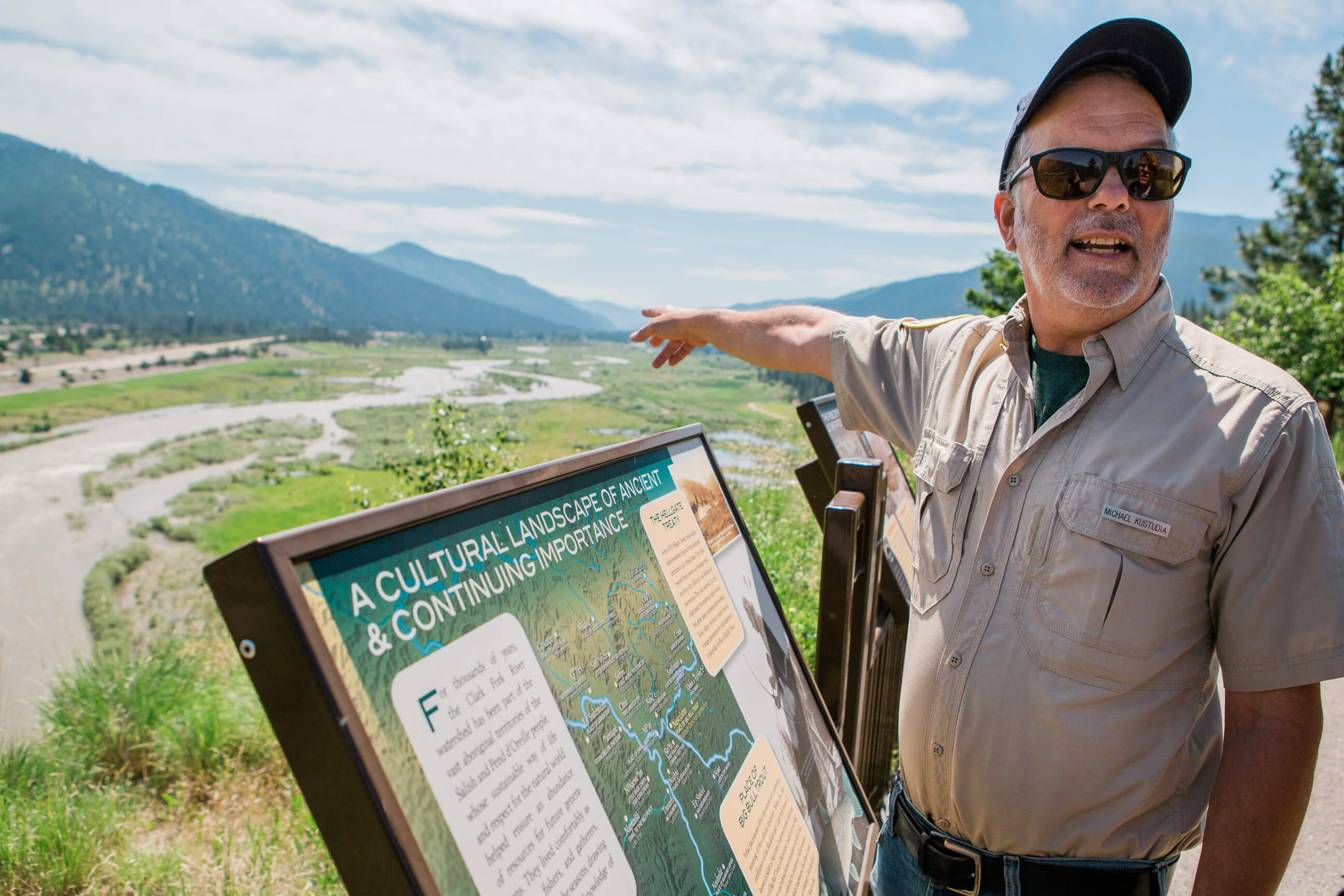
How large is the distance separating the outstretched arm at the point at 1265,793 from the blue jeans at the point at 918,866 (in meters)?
0.17

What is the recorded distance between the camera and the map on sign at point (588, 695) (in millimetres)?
813

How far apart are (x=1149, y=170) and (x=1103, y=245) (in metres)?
0.19

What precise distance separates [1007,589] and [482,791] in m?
1.25

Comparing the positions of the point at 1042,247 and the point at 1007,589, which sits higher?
the point at 1042,247

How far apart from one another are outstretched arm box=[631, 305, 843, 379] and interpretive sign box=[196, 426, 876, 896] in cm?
94

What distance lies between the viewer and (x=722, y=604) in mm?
1582

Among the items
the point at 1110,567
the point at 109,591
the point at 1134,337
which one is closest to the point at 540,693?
the point at 1110,567

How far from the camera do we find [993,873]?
1.71m

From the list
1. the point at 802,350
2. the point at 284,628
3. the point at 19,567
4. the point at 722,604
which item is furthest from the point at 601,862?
the point at 19,567

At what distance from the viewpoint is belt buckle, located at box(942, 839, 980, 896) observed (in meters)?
1.72

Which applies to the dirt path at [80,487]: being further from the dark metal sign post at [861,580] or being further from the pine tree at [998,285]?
the dark metal sign post at [861,580]

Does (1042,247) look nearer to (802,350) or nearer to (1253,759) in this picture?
(802,350)

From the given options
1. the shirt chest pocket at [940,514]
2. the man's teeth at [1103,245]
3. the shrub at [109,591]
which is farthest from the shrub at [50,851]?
the shrub at [109,591]

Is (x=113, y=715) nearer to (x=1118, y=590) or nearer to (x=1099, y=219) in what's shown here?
(x=1118, y=590)
